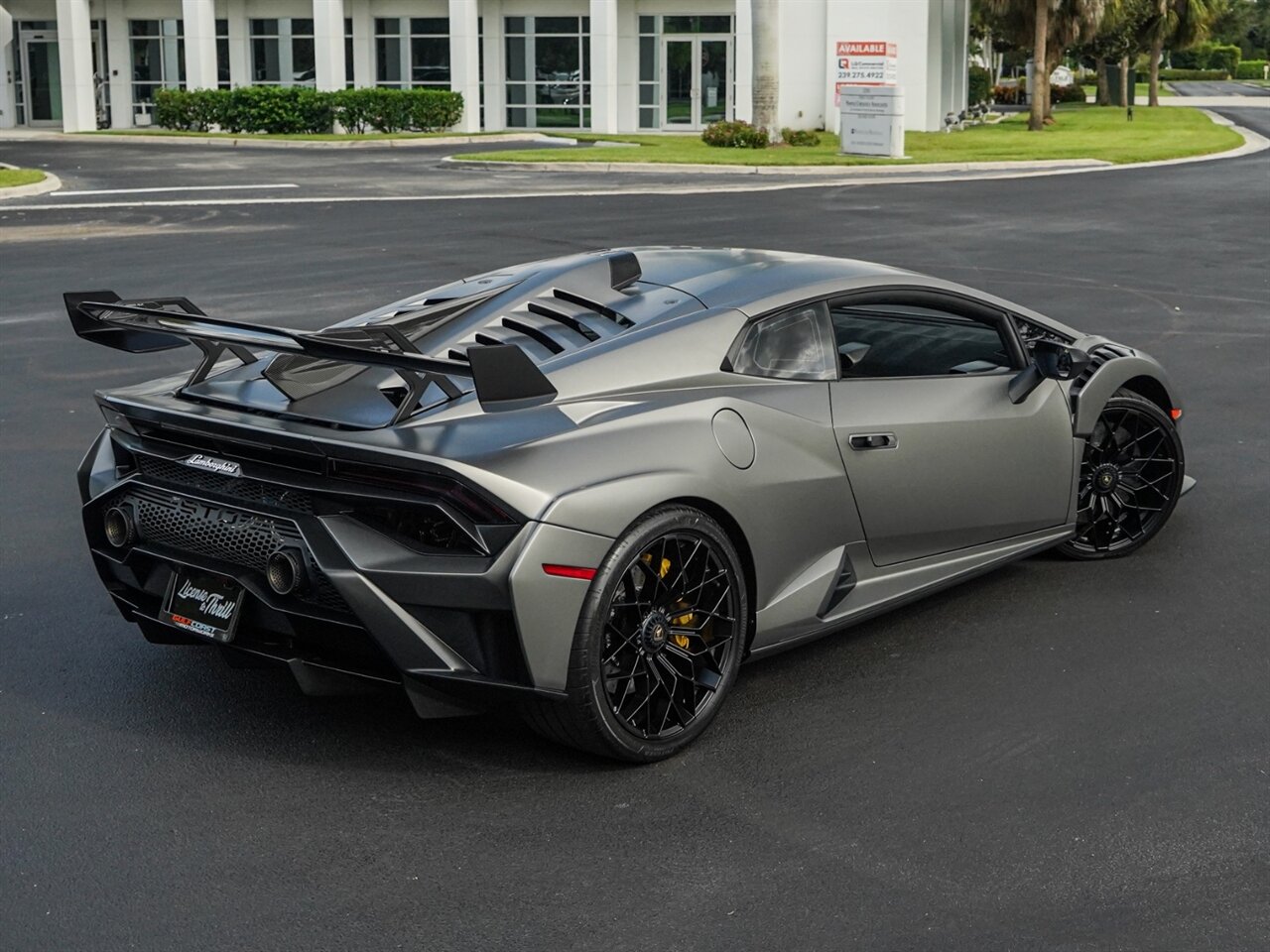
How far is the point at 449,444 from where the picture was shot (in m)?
4.55

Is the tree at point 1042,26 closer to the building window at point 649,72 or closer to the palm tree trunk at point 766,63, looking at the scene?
the building window at point 649,72

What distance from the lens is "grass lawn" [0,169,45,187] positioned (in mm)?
26797

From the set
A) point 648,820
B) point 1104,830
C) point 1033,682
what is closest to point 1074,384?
point 1033,682

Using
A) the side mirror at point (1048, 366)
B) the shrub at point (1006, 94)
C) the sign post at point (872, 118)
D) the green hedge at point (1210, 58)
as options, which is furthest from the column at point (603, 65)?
the green hedge at point (1210, 58)

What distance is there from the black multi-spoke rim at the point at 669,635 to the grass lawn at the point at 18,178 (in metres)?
24.1

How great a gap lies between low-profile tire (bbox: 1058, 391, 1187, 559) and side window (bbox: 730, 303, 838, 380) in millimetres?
1740

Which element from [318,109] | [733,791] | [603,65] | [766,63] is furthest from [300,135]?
[733,791]

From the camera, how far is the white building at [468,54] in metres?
47.6

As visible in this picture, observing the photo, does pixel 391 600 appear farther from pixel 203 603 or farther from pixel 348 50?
pixel 348 50

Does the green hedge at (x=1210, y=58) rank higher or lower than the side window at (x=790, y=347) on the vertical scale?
higher

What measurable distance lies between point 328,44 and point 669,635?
46021 mm

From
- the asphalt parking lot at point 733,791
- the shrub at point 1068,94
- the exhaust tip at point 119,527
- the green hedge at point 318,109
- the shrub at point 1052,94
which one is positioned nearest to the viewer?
the asphalt parking lot at point 733,791

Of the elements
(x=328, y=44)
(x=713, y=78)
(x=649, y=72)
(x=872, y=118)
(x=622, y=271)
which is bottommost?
(x=622, y=271)

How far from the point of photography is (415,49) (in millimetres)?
49750
